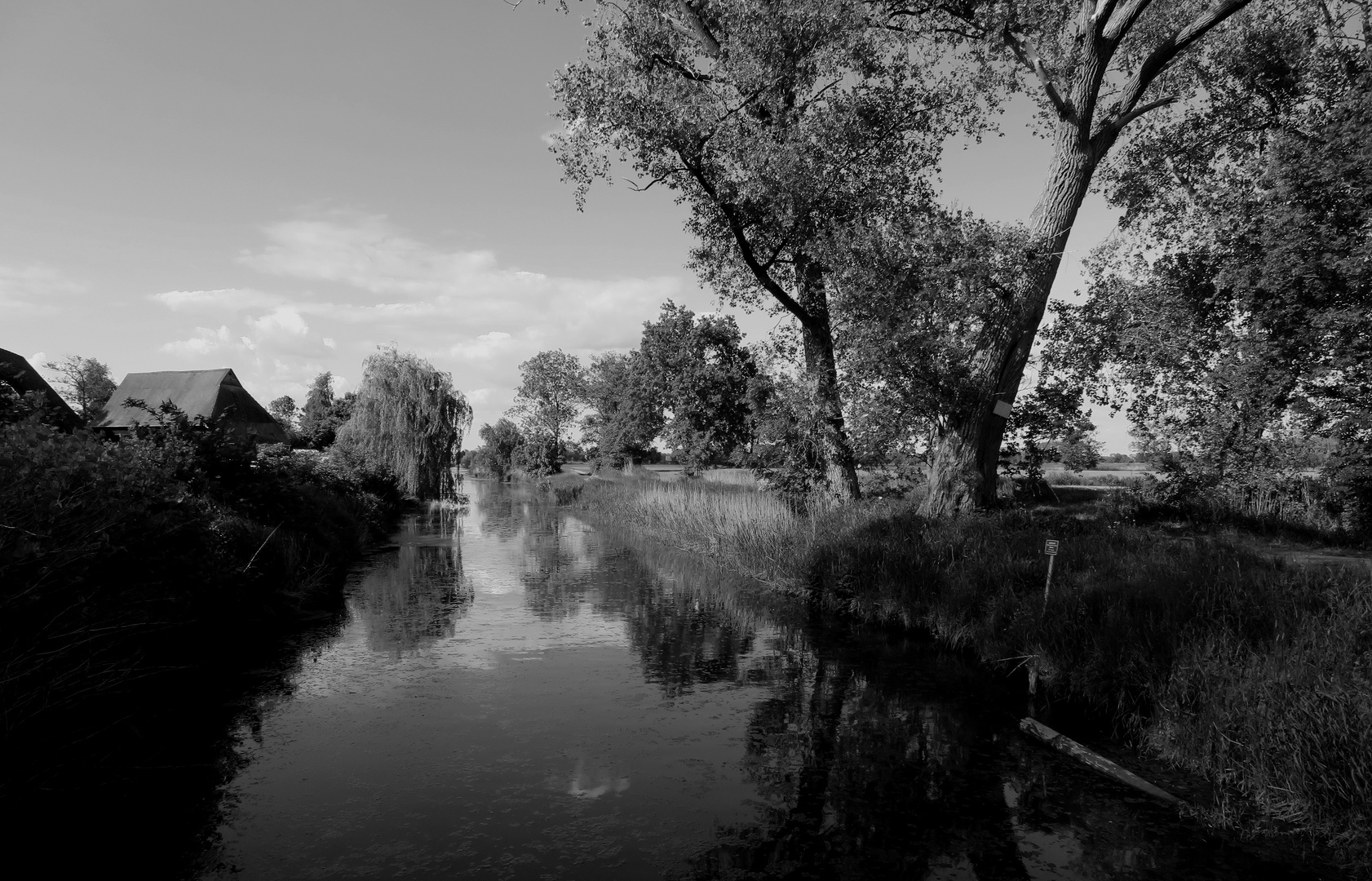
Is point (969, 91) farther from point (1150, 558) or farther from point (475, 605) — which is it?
point (475, 605)

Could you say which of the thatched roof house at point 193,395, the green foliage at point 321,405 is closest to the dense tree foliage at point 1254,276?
the thatched roof house at point 193,395

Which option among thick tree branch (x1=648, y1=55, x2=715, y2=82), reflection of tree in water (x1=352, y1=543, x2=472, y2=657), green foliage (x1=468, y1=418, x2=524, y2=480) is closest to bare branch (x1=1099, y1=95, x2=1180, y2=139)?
thick tree branch (x1=648, y1=55, x2=715, y2=82)

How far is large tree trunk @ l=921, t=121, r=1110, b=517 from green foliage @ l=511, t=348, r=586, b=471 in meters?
63.6

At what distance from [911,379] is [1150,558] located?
185 inches

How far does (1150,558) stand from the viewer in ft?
25.7

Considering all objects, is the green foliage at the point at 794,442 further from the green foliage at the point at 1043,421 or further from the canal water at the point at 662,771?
the canal water at the point at 662,771

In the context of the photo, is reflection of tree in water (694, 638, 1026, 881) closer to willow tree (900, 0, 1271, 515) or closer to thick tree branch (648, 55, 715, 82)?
willow tree (900, 0, 1271, 515)

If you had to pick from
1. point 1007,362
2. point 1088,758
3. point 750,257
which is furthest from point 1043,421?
point 1088,758

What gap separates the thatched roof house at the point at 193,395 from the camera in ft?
115

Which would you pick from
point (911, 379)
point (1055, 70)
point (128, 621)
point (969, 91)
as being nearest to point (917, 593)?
point (911, 379)

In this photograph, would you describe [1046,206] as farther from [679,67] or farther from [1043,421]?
[679,67]

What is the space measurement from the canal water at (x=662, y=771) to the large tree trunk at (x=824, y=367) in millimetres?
5807

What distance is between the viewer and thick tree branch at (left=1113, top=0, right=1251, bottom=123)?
11469mm

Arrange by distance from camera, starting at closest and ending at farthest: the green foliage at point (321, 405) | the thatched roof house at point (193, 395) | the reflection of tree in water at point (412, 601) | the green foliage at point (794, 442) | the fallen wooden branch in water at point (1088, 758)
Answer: the fallen wooden branch in water at point (1088, 758) < the reflection of tree in water at point (412, 601) < the green foliage at point (794, 442) < the thatched roof house at point (193, 395) < the green foliage at point (321, 405)
